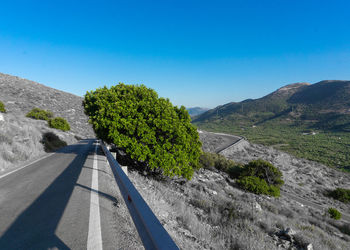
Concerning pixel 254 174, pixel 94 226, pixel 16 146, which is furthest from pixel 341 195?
pixel 16 146

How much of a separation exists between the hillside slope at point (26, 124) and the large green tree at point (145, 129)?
4209mm

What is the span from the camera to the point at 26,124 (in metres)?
15.0

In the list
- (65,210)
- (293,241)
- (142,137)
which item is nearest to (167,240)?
(65,210)

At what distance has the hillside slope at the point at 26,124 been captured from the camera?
9.77m

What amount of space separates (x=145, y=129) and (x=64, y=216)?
22.5 feet

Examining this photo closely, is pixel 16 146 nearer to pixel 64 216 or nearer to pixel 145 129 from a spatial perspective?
pixel 145 129

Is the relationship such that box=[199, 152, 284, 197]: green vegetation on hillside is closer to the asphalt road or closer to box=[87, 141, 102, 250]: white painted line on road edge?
the asphalt road

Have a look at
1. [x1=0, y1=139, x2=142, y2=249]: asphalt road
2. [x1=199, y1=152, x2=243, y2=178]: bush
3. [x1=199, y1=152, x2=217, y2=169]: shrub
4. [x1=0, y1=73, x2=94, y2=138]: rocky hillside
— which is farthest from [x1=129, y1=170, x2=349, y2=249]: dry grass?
[x1=0, y1=73, x2=94, y2=138]: rocky hillside

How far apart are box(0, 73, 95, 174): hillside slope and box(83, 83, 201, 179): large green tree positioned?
4.21m

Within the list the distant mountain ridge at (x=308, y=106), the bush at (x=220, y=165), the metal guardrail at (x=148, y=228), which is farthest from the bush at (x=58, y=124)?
the distant mountain ridge at (x=308, y=106)

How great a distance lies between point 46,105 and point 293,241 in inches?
1876

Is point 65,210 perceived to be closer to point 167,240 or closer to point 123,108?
point 167,240

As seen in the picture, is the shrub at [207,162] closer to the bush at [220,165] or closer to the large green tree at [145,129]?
the bush at [220,165]

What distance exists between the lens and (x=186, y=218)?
4.52 metres
